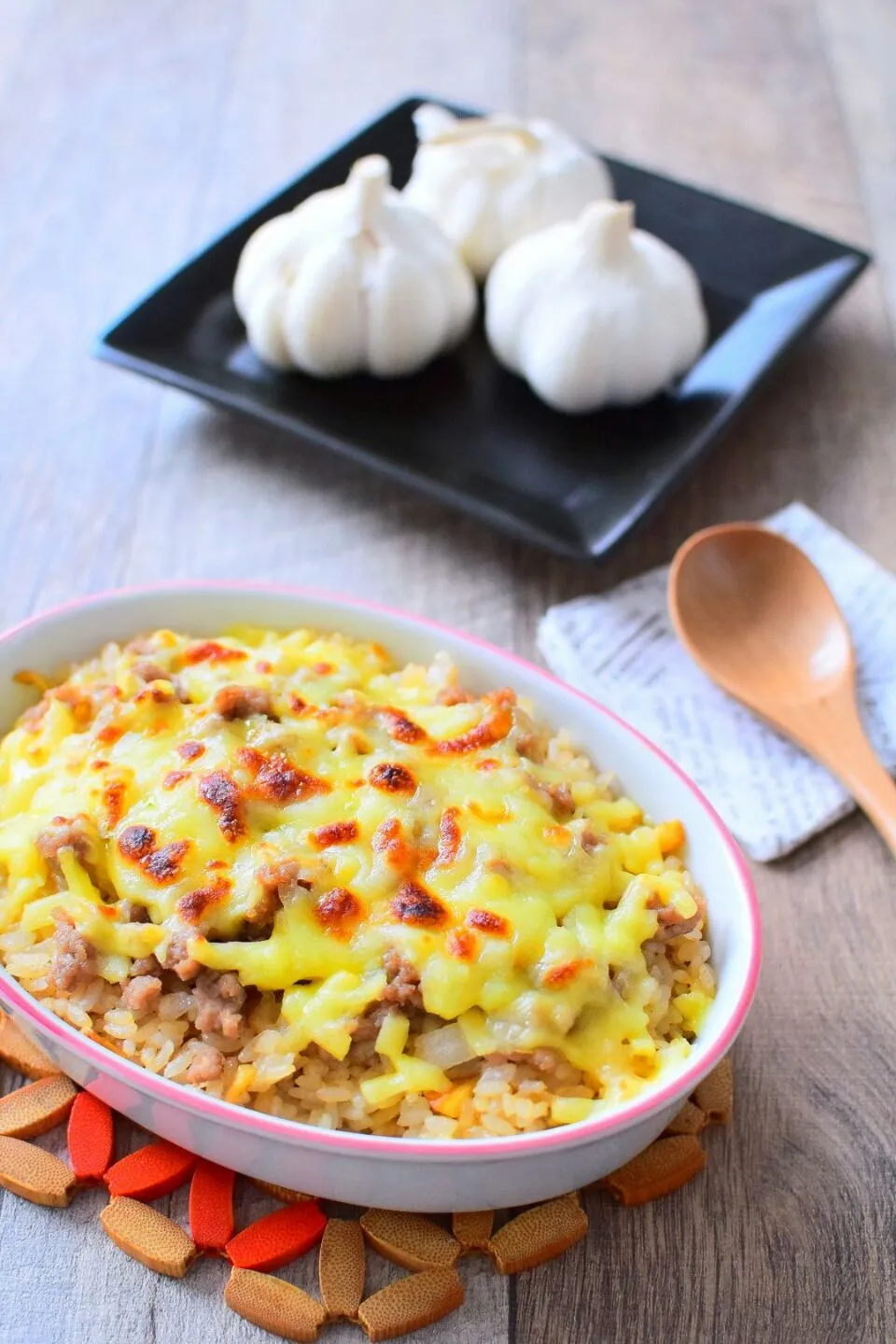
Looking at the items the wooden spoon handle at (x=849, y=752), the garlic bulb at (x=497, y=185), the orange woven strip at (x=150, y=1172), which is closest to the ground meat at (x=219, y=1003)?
the orange woven strip at (x=150, y=1172)

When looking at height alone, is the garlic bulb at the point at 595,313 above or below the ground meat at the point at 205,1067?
above

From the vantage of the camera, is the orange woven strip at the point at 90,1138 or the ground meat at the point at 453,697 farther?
the ground meat at the point at 453,697

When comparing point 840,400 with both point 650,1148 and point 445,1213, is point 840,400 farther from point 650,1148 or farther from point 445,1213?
point 445,1213

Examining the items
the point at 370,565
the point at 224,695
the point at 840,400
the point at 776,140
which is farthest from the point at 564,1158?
the point at 776,140

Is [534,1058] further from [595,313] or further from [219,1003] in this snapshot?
[595,313]

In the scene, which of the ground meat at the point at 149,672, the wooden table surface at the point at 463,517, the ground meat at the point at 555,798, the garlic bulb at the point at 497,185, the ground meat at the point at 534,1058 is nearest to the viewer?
the ground meat at the point at 534,1058

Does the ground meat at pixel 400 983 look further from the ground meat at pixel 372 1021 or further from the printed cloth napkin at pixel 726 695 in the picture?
the printed cloth napkin at pixel 726 695
